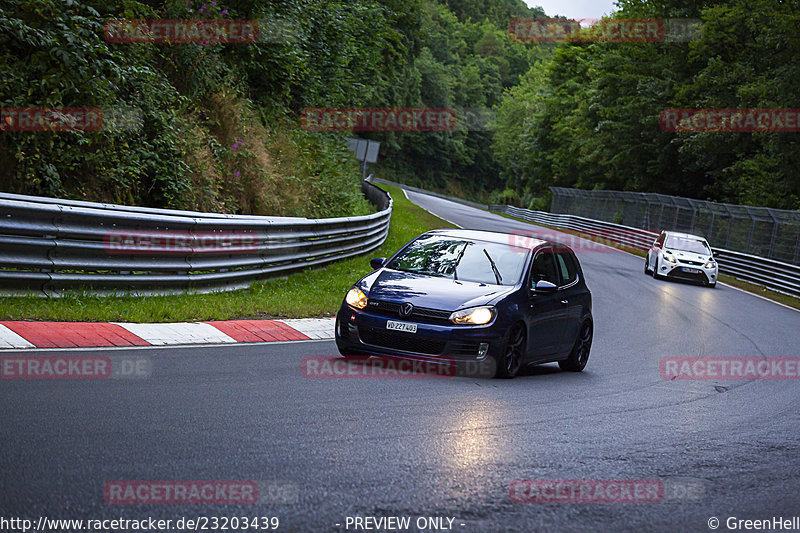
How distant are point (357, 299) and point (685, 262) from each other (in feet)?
71.4

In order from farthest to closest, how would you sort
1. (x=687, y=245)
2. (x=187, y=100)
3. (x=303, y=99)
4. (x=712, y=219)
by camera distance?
(x=712, y=219) < (x=687, y=245) < (x=303, y=99) < (x=187, y=100)

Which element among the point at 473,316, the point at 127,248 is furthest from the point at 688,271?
the point at 473,316

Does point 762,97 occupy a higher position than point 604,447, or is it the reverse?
point 762,97

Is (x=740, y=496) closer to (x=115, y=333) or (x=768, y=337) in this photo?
(x=115, y=333)

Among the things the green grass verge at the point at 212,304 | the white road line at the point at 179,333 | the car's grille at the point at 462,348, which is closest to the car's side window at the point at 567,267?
the car's grille at the point at 462,348

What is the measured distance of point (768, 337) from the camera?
17.5 meters

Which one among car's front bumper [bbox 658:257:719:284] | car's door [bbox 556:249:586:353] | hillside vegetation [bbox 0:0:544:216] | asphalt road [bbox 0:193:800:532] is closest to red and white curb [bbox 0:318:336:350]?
asphalt road [bbox 0:193:800:532]

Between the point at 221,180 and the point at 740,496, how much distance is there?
42.1 ft

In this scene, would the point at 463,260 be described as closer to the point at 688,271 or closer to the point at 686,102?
the point at 688,271

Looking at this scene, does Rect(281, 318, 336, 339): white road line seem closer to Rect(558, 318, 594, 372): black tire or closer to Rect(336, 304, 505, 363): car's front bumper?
Rect(336, 304, 505, 363): car's front bumper

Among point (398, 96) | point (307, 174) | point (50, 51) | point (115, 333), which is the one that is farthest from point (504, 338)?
point (398, 96)

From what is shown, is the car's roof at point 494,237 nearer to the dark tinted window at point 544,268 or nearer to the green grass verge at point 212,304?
the dark tinted window at point 544,268

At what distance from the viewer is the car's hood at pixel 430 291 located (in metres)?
9.03

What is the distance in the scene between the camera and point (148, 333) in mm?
9531
